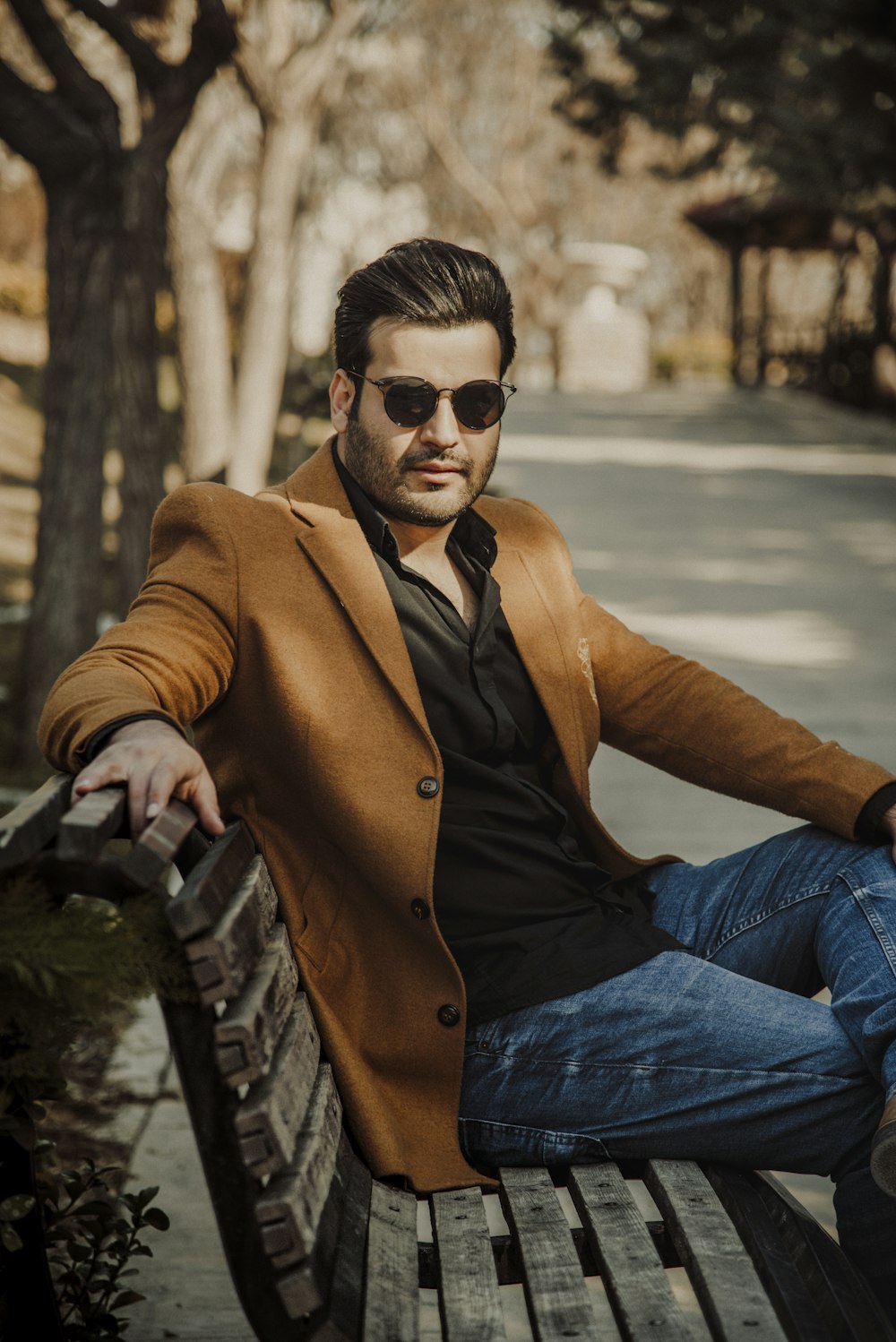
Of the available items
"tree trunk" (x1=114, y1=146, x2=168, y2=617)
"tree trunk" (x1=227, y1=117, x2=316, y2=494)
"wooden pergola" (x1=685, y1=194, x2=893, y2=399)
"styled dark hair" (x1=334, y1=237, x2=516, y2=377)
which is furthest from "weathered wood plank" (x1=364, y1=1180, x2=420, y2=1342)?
"wooden pergola" (x1=685, y1=194, x2=893, y2=399)

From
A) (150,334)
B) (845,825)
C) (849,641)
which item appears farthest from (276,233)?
(845,825)

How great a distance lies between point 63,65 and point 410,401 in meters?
3.61

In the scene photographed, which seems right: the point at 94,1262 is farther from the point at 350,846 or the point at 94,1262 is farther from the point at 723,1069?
the point at 723,1069

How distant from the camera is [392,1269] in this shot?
7.09 feet

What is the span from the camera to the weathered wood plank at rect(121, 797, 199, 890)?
183cm

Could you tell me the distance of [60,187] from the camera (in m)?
5.85

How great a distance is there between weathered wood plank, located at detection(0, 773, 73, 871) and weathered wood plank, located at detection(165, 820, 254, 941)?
177mm

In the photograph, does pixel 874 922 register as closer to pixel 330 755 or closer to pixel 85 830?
pixel 330 755

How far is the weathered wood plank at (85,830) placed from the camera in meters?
1.79

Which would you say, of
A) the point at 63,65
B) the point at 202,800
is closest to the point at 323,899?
the point at 202,800

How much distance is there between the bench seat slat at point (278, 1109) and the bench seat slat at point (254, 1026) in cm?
2

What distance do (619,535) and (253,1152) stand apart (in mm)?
9976

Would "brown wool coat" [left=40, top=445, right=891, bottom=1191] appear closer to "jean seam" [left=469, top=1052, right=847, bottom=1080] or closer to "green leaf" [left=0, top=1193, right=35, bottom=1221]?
"jean seam" [left=469, top=1052, right=847, bottom=1080]

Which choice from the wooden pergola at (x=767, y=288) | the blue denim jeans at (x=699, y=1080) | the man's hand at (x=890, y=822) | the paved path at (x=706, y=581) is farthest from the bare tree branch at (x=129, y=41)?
the wooden pergola at (x=767, y=288)
